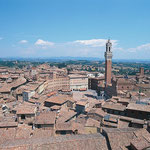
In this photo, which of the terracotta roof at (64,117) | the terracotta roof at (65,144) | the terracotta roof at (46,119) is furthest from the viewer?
the terracotta roof at (64,117)

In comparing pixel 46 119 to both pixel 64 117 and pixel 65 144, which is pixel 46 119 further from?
pixel 65 144

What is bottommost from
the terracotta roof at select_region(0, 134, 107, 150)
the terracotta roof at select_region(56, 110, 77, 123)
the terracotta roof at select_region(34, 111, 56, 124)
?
the terracotta roof at select_region(56, 110, 77, 123)

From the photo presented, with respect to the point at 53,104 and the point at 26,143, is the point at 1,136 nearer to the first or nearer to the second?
the point at 26,143

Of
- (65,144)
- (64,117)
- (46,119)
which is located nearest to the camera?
(65,144)

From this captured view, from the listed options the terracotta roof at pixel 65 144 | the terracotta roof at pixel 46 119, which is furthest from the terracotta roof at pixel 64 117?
the terracotta roof at pixel 65 144

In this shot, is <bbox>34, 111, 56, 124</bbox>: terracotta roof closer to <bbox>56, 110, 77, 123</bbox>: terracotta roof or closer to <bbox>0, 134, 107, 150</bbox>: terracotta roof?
<bbox>56, 110, 77, 123</bbox>: terracotta roof

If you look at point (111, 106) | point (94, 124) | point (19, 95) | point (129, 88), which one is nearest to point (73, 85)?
point (129, 88)

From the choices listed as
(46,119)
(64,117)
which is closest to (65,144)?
(46,119)

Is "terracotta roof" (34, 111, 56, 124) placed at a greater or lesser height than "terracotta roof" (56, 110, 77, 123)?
greater

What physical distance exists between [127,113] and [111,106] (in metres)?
3.14

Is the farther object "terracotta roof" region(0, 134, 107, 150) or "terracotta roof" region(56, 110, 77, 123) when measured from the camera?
"terracotta roof" region(56, 110, 77, 123)

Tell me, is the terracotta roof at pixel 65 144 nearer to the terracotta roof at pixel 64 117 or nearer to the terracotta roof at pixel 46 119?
the terracotta roof at pixel 46 119

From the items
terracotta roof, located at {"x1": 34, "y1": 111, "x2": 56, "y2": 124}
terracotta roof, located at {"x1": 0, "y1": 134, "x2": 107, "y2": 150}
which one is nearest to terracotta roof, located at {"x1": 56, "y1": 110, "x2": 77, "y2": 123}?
terracotta roof, located at {"x1": 34, "y1": 111, "x2": 56, "y2": 124}

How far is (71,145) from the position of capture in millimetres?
12812
